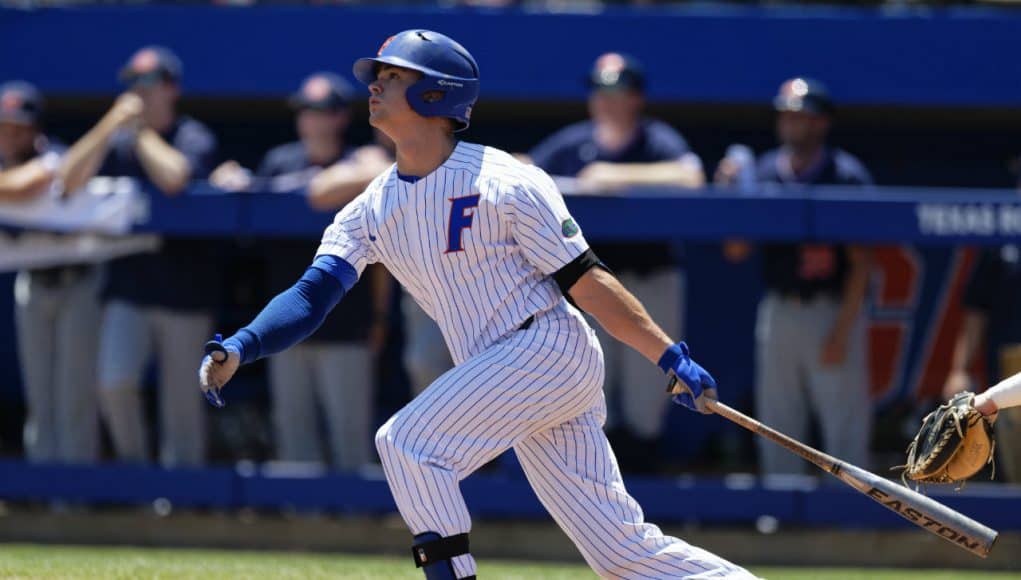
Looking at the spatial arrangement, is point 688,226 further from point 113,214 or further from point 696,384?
point 696,384

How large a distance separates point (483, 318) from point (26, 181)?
389 centimetres

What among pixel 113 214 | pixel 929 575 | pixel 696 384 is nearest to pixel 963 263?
pixel 929 575

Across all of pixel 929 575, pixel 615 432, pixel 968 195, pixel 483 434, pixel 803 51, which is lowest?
pixel 929 575

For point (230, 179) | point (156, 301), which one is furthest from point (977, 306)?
point (156, 301)

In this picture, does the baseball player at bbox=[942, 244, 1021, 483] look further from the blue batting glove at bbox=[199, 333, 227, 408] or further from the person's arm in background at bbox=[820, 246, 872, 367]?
the blue batting glove at bbox=[199, 333, 227, 408]

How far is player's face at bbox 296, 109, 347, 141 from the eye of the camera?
7.38 meters

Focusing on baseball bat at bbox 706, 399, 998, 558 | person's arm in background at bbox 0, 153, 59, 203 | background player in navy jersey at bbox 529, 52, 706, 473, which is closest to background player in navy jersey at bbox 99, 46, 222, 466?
person's arm in background at bbox 0, 153, 59, 203

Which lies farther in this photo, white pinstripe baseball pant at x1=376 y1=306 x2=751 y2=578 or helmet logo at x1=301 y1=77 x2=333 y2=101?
helmet logo at x1=301 y1=77 x2=333 y2=101

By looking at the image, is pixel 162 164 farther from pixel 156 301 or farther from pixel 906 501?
pixel 906 501

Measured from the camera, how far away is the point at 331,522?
7.39 metres

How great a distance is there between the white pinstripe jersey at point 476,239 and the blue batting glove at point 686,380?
0.34 m

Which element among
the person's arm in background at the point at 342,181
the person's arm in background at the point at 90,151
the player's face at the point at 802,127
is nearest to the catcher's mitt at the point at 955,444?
the player's face at the point at 802,127

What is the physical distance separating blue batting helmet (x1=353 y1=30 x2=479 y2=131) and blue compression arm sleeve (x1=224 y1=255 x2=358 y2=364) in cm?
48

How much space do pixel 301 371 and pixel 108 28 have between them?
2.85 metres
